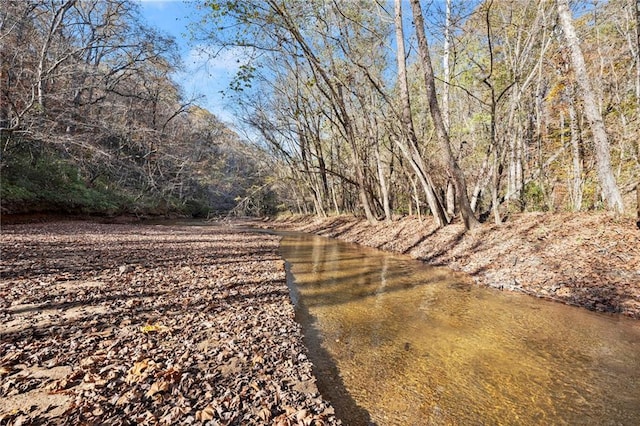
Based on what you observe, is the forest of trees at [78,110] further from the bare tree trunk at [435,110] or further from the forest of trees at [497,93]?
the bare tree trunk at [435,110]

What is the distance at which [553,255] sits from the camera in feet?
26.5

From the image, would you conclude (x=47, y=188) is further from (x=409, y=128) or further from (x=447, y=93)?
(x=447, y=93)

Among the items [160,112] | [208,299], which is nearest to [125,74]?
[160,112]

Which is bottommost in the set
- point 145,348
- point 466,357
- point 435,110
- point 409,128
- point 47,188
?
point 466,357

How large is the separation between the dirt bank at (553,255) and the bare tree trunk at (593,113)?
682mm

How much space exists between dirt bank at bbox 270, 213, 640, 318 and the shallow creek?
0.57m

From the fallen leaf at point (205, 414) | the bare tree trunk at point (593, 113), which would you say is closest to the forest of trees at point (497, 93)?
the bare tree trunk at point (593, 113)

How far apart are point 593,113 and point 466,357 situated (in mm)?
8331

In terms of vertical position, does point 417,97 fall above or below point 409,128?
above

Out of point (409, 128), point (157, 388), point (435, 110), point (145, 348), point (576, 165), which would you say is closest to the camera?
point (157, 388)

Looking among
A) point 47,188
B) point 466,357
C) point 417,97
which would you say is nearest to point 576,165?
point 417,97

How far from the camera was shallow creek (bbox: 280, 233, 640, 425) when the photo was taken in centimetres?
336

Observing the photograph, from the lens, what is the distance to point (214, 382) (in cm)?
323

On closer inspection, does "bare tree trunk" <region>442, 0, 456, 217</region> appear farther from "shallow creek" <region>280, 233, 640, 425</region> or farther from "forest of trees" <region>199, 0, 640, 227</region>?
"shallow creek" <region>280, 233, 640, 425</region>
